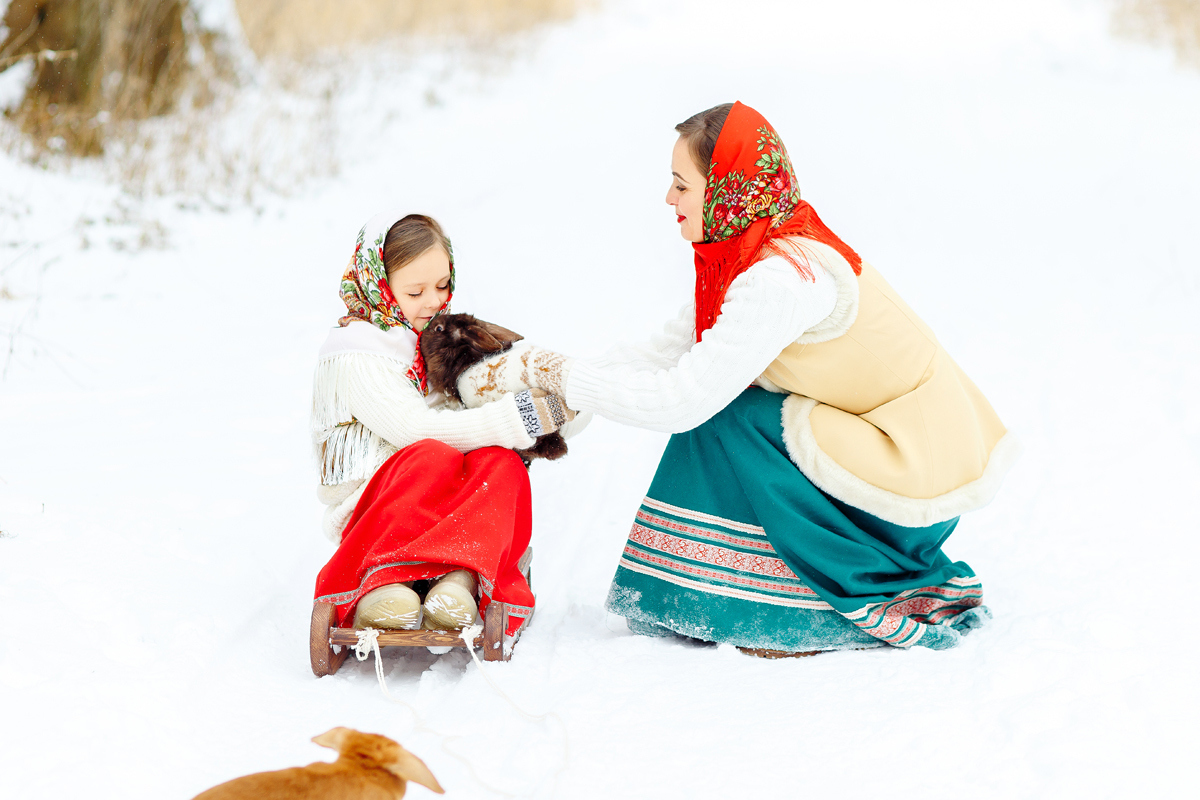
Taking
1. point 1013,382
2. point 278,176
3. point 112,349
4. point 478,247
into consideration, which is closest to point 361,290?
point 112,349

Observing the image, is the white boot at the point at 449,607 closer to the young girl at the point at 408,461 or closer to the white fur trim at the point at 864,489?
the young girl at the point at 408,461

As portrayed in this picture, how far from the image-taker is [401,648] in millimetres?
2648

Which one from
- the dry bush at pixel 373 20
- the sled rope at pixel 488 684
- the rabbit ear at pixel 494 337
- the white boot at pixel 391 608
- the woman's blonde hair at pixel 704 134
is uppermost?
the dry bush at pixel 373 20

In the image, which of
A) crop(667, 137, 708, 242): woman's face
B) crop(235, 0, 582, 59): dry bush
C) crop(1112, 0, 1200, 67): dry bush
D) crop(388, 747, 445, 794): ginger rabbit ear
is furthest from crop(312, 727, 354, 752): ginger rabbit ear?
crop(1112, 0, 1200, 67): dry bush

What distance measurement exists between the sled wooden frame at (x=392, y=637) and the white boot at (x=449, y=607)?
38 mm

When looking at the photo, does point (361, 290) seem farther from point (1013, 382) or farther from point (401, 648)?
point (1013, 382)

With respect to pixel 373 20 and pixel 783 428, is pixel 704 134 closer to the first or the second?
pixel 783 428

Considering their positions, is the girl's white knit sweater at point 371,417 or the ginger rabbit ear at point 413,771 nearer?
the ginger rabbit ear at point 413,771

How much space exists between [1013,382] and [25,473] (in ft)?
13.6

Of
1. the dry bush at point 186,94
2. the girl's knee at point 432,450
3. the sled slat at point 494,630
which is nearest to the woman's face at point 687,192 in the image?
the girl's knee at point 432,450

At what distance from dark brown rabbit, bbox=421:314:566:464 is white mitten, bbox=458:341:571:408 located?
0.08ft

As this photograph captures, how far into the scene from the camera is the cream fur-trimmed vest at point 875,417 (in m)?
2.48

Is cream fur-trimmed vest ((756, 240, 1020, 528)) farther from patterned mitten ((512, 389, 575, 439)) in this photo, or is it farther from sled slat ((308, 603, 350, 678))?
sled slat ((308, 603, 350, 678))

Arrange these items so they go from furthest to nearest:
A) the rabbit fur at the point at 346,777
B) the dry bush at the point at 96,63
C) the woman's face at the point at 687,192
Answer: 1. the dry bush at the point at 96,63
2. the woman's face at the point at 687,192
3. the rabbit fur at the point at 346,777
